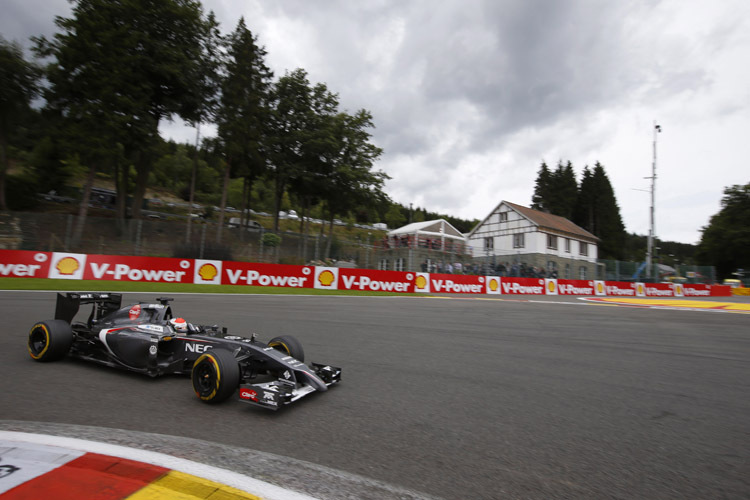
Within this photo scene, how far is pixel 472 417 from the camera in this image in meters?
3.34

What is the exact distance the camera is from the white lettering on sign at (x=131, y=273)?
16.6m

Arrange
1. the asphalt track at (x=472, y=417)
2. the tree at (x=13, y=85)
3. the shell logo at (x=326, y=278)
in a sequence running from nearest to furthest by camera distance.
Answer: the asphalt track at (x=472, y=417) → the shell logo at (x=326, y=278) → the tree at (x=13, y=85)

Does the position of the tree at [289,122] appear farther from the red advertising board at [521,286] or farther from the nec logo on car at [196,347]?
the nec logo on car at [196,347]

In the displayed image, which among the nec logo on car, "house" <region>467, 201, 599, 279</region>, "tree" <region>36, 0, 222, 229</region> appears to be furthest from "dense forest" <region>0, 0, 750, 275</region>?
the nec logo on car

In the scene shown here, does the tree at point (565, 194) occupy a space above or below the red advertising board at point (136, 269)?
above

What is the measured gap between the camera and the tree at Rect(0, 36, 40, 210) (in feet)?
95.9

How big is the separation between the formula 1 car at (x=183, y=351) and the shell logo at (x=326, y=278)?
1629 cm

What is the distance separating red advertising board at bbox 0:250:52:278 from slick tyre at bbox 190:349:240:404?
1698 cm

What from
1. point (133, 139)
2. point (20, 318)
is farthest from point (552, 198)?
point (20, 318)

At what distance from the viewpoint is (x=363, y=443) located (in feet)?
9.18

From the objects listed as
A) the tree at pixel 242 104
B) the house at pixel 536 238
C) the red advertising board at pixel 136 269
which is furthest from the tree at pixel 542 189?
the red advertising board at pixel 136 269

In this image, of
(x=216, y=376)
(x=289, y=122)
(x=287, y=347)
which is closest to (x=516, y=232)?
(x=289, y=122)

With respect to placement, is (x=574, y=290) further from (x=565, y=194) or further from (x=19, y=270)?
(x=565, y=194)

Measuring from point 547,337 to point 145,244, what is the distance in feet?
73.8
